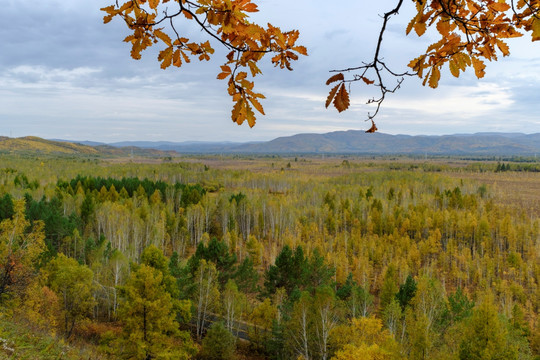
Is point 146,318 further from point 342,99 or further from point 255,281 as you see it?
point 342,99

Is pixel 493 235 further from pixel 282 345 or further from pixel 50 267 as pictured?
pixel 50 267

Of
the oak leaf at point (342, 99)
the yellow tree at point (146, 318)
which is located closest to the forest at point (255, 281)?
the yellow tree at point (146, 318)

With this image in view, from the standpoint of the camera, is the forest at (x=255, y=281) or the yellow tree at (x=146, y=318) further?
the yellow tree at (x=146, y=318)

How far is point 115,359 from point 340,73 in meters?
24.9

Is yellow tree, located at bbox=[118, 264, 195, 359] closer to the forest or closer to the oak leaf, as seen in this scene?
the forest

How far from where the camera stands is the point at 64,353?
30.3 ft

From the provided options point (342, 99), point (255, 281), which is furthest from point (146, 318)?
point (342, 99)

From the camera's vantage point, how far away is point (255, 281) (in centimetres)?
4003

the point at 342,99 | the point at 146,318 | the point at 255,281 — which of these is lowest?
the point at 255,281

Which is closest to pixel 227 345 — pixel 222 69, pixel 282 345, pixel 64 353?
pixel 282 345

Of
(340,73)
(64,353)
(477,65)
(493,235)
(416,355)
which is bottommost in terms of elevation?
(493,235)

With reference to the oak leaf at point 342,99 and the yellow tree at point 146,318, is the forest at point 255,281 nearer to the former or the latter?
the yellow tree at point 146,318

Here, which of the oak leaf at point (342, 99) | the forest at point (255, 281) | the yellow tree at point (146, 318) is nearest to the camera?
the oak leaf at point (342, 99)

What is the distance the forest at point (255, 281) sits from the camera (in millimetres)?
20672
